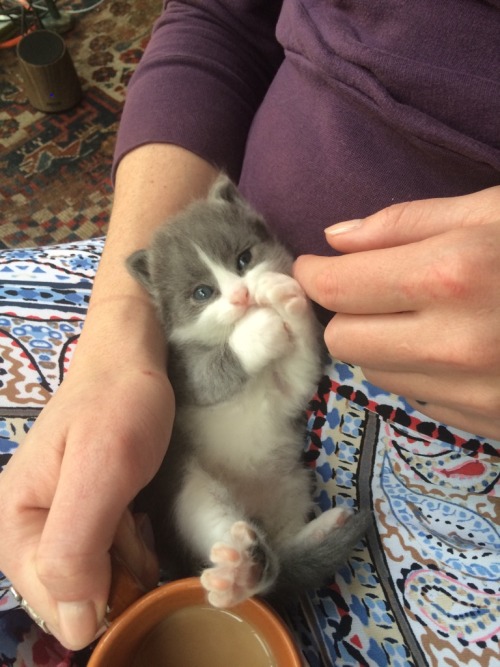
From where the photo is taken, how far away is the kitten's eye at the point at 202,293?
959 mm

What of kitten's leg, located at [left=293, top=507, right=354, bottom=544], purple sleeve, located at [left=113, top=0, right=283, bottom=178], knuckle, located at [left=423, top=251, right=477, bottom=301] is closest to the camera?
knuckle, located at [left=423, top=251, right=477, bottom=301]

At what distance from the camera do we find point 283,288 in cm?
88

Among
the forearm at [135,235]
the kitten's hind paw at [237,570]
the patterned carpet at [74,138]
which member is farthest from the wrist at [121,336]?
the patterned carpet at [74,138]

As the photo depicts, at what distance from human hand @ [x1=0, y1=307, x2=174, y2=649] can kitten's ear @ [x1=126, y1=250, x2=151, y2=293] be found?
180 millimetres

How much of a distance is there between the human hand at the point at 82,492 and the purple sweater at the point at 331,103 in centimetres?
39

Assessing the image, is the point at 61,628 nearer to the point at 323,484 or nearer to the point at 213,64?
the point at 323,484

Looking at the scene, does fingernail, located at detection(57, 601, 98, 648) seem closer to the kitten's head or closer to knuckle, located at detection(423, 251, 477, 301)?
the kitten's head

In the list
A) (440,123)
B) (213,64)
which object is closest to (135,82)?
(213,64)

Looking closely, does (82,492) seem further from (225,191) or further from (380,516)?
(225,191)

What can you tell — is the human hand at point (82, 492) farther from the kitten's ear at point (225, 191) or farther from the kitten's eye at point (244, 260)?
the kitten's ear at point (225, 191)

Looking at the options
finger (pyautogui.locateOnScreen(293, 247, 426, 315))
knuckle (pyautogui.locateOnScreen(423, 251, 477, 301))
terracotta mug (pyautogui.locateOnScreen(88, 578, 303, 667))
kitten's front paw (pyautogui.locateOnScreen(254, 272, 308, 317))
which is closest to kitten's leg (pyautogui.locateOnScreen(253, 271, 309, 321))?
kitten's front paw (pyautogui.locateOnScreen(254, 272, 308, 317))

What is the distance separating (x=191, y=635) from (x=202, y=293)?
492mm

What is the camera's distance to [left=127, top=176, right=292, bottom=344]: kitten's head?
3.12ft

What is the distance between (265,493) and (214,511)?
0.13m
